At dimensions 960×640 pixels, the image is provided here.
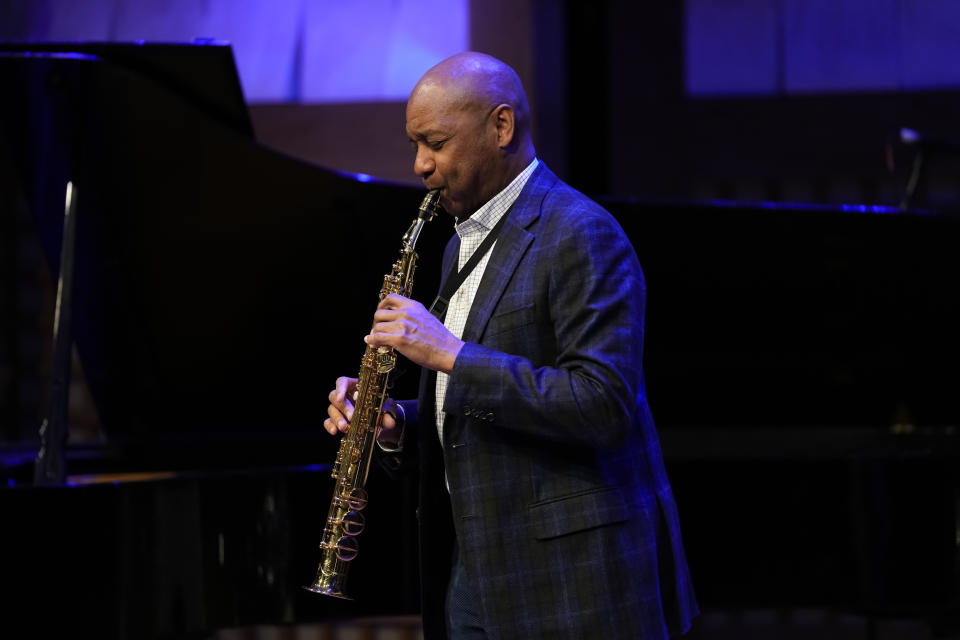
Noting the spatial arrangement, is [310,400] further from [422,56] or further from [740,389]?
[422,56]

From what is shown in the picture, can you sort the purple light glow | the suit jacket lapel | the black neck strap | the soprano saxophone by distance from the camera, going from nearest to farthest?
the suit jacket lapel < the black neck strap < the soprano saxophone < the purple light glow

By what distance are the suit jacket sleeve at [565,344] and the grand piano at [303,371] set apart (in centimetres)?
75

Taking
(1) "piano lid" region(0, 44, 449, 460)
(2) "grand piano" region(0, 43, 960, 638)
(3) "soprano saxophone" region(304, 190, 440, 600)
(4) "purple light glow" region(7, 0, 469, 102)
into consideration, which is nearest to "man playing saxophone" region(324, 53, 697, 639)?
(3) "soprano saxophone" region(304, 190, 440, 600)

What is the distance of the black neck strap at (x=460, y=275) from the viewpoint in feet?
5.90

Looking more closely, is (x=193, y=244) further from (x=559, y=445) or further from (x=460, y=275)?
(x=559, y=445)

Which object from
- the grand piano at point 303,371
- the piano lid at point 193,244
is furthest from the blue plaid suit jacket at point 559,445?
the piano lid at point 193,244

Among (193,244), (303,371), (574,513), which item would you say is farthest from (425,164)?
(303,371)

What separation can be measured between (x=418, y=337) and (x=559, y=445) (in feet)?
0.90

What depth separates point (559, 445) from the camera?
1653mm

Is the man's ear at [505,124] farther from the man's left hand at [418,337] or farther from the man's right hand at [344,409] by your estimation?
the man's right hand at [344,409]

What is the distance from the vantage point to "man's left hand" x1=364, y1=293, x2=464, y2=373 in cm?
160

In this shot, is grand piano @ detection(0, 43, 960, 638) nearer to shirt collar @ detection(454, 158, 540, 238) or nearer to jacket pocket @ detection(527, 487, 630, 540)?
shirt collar @ detection(454, 158, 540, 238)

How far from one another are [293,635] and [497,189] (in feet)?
10.8

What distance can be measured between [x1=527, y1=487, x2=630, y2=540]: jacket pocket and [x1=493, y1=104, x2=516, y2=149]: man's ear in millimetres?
582
